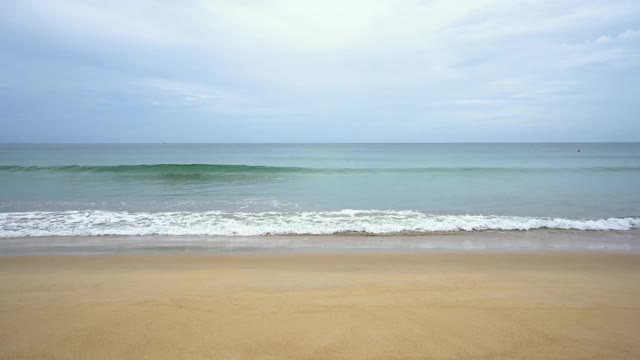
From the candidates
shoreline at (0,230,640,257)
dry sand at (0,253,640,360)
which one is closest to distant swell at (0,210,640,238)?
shoreline at (0,230,640,257)

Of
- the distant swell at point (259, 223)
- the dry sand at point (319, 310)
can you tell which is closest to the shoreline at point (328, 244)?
the distant swell at point (259, 223)

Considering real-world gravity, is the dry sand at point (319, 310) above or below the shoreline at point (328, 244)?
above

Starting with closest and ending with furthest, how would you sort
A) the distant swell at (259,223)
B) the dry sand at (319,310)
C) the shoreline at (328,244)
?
1. the dry sand at (319,310)
2. the shoreline at (328,244)
3. the distant swell at (259,223)

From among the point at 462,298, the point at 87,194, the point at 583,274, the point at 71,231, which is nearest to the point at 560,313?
the point at 462,298

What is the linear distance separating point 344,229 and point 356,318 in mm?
4942

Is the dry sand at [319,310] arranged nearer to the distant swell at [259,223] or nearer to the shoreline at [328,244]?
the shoreline at [328,244]

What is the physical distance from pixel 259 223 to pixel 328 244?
2.55 meters

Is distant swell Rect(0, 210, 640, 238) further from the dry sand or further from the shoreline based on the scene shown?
the dry sand

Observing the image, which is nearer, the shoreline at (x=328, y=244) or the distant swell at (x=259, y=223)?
the shoreline at (x=328, y=244)

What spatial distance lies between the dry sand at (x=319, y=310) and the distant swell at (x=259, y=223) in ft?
8.14

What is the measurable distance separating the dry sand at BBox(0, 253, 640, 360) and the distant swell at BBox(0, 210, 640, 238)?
97.7 inches

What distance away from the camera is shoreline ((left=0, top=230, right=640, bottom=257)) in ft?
22.5

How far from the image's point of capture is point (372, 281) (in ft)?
15.9

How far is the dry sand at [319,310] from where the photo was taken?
10.2ft
